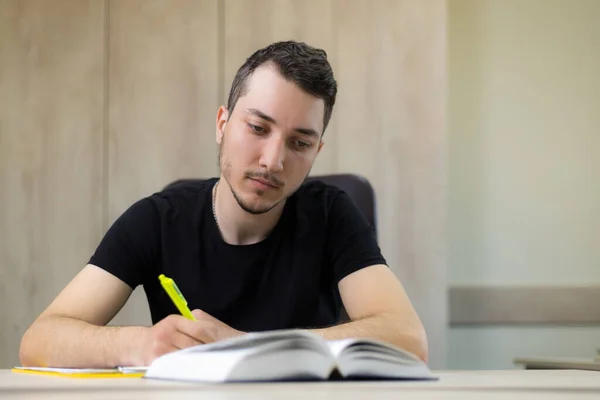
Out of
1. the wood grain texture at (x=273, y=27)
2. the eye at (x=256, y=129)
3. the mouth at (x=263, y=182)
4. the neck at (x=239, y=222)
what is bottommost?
the neck at (x=239, y=222)

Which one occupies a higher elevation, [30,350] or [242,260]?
[242,260]

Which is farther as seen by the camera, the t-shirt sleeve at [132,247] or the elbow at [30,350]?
the t-shirt sleeve at [132,247]

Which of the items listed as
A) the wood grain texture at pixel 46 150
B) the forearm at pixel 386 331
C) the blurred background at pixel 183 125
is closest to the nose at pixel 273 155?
the forearm at pixel 386 331

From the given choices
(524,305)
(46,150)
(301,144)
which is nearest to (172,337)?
(301,144)

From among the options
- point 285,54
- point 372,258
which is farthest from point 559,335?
point 285,54

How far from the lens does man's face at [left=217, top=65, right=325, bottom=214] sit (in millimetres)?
1517

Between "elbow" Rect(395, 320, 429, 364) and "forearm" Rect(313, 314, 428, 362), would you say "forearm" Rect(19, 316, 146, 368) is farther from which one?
"elbow" Rect(395, 320, 429, 364)

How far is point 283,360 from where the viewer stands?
0.85 meters

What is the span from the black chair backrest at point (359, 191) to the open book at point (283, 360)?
98 cm

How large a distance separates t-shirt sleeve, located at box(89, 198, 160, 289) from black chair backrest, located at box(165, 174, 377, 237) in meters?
0.24

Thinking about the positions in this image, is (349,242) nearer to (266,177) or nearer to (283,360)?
(266,177)

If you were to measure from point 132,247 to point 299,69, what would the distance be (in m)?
0.51

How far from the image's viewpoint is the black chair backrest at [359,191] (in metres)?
1.90

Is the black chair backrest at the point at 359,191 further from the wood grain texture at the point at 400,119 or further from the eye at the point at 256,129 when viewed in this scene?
the wood grain texture at the point at 400,119
